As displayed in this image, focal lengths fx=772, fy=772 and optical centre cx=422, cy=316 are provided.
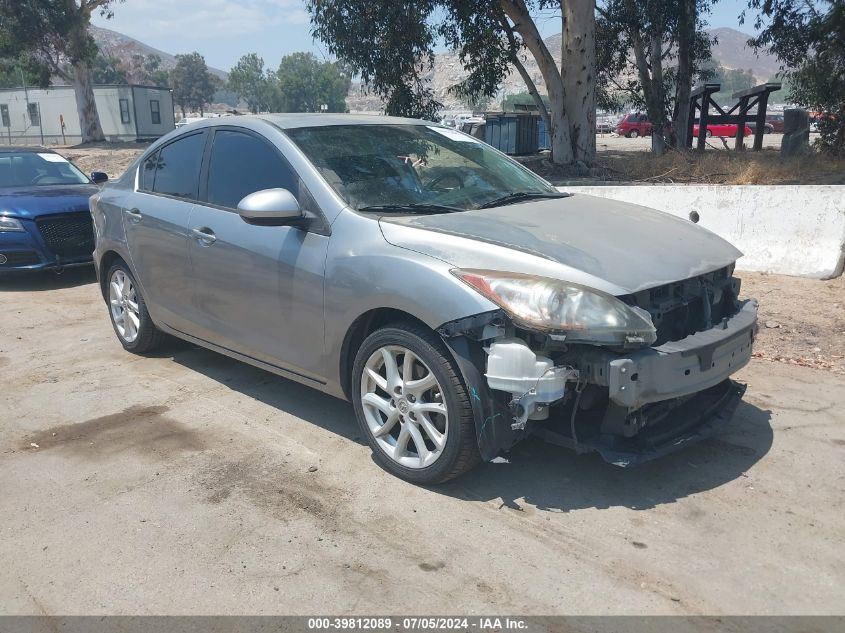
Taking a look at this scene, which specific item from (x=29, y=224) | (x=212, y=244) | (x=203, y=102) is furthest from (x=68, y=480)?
(x=203, y=102)

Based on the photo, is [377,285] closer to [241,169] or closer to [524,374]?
[524,374]

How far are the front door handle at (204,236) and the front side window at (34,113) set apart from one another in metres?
48.6

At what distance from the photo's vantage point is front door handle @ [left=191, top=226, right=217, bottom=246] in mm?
4812

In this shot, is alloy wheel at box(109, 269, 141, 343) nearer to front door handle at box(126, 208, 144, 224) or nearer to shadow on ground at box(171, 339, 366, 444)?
shadow on ground at box(171, 339, 366, 444)

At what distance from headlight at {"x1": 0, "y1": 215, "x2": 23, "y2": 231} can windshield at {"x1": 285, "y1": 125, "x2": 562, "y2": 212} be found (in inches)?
213

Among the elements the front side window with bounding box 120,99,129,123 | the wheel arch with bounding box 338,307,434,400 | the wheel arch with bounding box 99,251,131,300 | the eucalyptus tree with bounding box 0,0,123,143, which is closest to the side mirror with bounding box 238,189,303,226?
the wheel arch with bounding box 338,307,434,400

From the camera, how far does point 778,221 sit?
7551mm

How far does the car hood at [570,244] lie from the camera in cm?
355

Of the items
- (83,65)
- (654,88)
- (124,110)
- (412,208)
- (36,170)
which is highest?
(83,65)

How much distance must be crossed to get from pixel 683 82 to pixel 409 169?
18.8 metres

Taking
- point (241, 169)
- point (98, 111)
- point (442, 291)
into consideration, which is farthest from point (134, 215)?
point (98, 111)

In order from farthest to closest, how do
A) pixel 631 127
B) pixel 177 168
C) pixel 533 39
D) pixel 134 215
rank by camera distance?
pixel 631 127, pixel 533 39, pixel 134 215, pixel 177 168
